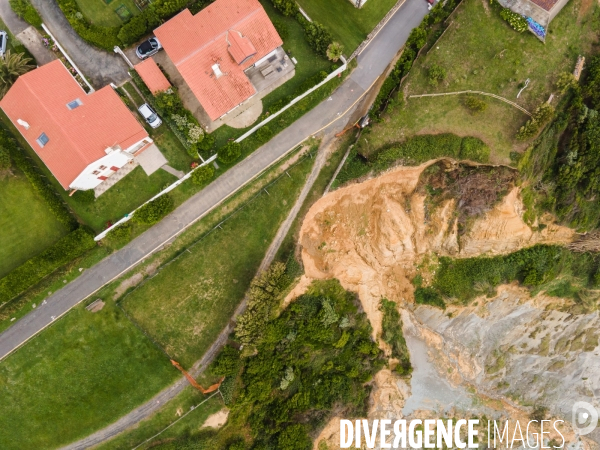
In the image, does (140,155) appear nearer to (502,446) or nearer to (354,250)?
(354,250)

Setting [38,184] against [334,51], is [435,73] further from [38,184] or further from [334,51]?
[38,184]

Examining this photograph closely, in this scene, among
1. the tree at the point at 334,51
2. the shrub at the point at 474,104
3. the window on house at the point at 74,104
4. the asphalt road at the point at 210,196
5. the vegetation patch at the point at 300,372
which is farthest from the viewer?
the vegetation patch at the point at 300,372

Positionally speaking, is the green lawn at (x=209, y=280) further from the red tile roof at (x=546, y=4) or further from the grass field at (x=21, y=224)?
the red tile roof at (x=546, y=4)

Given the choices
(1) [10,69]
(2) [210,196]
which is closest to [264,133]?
(2) [210,196]

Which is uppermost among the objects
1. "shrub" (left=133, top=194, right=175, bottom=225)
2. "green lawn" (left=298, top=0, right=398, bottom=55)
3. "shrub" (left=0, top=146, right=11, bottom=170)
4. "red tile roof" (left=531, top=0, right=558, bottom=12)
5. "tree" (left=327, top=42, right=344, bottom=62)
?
"shrub" (left=0, top=146, right=11, bottom=170)

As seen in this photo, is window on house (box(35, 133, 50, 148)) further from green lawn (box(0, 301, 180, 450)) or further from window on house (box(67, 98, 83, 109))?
green lawn (box(0, 301, 180, 450))

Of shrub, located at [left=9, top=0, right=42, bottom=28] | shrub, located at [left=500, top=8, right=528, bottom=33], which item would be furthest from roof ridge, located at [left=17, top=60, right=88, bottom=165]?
shrub, located at [left=500, top=8, right=528, bottom=33]

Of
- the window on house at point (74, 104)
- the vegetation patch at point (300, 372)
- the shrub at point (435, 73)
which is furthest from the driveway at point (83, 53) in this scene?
the shrub at point (435, 73)
